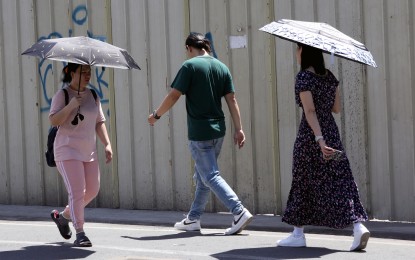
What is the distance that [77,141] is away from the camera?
356 inches

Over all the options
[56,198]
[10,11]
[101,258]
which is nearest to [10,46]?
[10,11]

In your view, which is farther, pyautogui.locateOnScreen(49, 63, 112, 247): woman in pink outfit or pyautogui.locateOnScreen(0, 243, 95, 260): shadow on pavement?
pyautogui.locateOnScreen(49, 63, 112, 247): woman in pink outfit

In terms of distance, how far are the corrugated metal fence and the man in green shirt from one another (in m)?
1.60

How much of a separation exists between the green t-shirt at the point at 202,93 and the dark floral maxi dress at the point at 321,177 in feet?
4.39

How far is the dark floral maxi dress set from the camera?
8.50 metres

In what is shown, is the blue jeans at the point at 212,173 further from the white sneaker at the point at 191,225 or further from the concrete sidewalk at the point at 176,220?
the concrete sidewalk at the point at 176,220

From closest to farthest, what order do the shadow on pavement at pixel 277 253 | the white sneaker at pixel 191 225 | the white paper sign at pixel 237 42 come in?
the shadow on pavement at pixel 277 253, the white sneaker at pixel 191 225, the white paper sign at pixel 237 42

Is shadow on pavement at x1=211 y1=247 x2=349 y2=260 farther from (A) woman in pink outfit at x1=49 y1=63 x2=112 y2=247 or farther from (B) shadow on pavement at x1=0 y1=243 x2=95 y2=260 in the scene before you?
(A) woman in pink outfit at x1=49 y1=63 x2=112 y2=247

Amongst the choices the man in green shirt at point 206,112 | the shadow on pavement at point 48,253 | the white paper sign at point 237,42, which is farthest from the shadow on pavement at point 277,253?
the white paper sign at point 237,42

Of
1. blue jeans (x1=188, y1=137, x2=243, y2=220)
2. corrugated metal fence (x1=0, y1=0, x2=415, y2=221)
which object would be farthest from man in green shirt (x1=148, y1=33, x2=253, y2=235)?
corrugated metal fence (x1=0, y1=0, x2=415, y2=221)

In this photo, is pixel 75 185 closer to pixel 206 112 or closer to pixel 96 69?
pixel 206 112

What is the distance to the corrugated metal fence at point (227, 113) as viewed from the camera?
10602 mm

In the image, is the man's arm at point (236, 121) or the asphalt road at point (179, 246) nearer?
the asphalt road at point (179, 246)

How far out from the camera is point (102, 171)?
1307 cm
